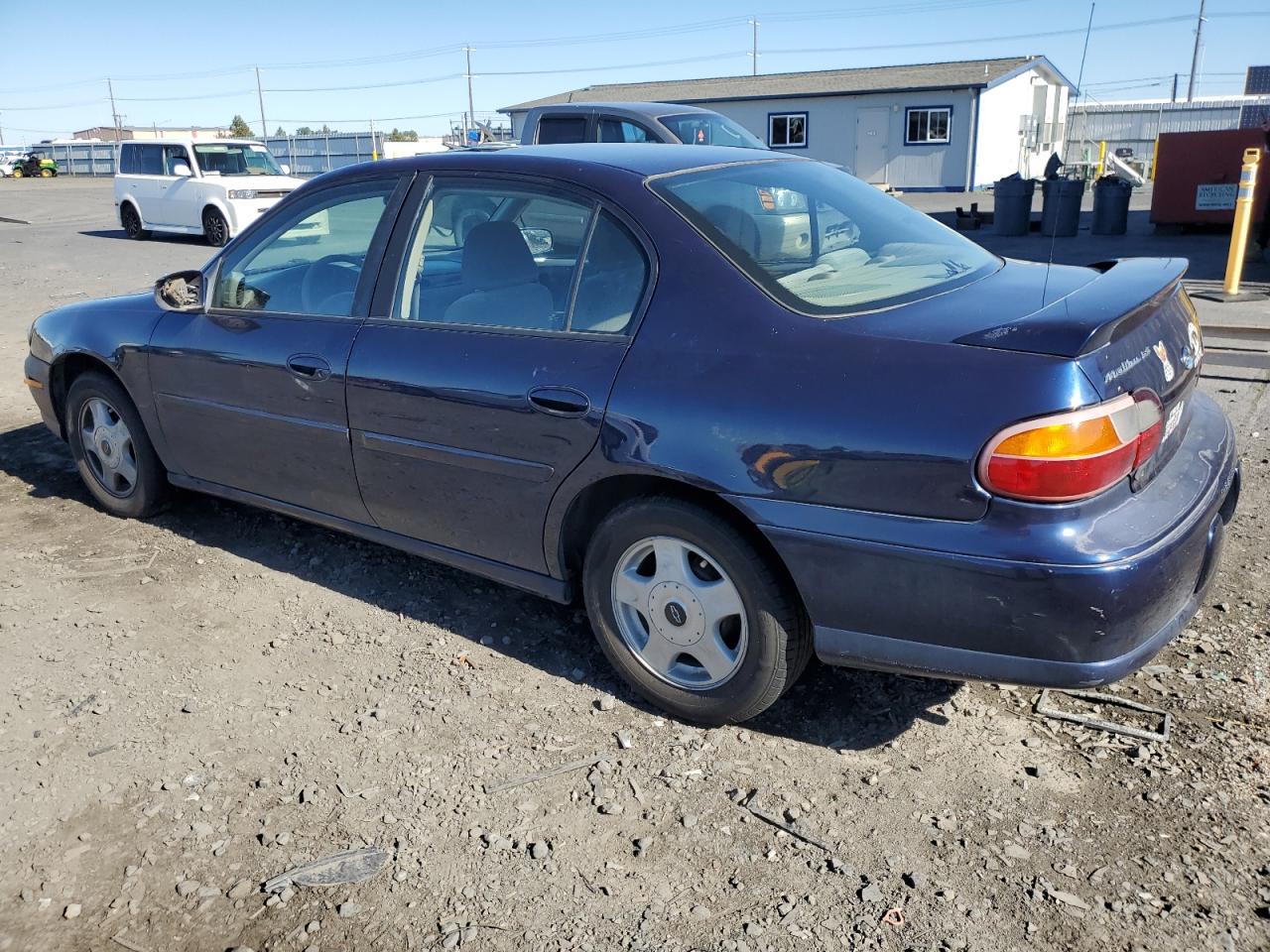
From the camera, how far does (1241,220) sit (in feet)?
33.6

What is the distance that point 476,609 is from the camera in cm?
414

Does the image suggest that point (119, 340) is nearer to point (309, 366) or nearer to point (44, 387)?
point (44, 387)

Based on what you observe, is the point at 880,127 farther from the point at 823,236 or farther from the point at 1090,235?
the point at 823,236

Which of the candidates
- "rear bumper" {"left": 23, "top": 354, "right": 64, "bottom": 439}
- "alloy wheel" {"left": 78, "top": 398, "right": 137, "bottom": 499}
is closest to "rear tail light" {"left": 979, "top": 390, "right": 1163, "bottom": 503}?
"alloy wheel" {"left": 78, "top": 398, "right": 137, "bottom": 499}

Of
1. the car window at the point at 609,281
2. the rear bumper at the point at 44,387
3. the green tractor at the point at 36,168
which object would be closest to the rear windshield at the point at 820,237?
the car window at the point at 609,281

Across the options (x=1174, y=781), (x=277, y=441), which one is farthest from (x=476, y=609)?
(x=1174, y=781)

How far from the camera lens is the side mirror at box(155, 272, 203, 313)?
178 inches

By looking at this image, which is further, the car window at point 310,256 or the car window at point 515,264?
the car window at point 310,256

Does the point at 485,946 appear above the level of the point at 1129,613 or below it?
below

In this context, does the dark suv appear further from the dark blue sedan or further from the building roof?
the building roof

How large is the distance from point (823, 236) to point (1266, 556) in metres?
2.36

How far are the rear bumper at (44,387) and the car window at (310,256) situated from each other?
148 centimetres

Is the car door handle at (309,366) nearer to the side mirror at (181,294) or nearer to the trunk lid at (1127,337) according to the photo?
the side mirror at (181,294)

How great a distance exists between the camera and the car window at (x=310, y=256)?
157 inches
